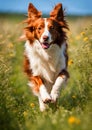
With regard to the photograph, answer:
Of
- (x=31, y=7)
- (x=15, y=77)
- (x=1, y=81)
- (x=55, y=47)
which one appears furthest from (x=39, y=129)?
(x=15, y=77)

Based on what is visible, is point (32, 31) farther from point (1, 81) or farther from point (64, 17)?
point (1, 81)

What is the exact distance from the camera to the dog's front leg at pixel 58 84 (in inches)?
342

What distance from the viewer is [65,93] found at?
10.4 m

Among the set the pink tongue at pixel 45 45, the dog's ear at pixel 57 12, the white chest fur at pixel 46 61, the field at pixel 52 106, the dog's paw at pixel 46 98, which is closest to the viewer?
the field at pixel 52 106

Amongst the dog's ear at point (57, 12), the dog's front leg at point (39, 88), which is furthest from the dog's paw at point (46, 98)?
the dog's ear at point (57, 12)

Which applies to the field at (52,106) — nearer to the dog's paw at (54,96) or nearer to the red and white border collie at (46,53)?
the dog's paw at (54,96)

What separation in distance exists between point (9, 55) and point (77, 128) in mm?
6810

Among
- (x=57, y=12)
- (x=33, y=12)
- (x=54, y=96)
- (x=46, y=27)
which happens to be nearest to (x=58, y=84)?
(x=54, y=96)

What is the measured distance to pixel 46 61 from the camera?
9.36 m

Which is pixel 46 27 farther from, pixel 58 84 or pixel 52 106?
pixel 52 106

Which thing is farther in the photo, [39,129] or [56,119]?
[56,119]

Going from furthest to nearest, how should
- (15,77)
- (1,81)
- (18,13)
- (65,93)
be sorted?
(18,13) < (15,77) < (65,93) < (1,81)

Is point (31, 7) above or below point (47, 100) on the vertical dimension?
above

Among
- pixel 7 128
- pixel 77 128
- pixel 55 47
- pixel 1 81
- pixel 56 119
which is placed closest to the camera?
pixel 77 128
